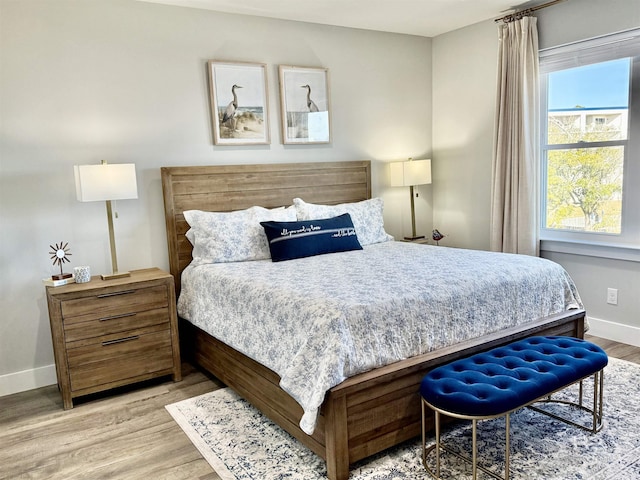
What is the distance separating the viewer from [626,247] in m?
3.67

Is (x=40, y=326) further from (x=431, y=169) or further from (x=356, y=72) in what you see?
(x=431, y=169)

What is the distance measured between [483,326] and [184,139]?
2527 millimetres

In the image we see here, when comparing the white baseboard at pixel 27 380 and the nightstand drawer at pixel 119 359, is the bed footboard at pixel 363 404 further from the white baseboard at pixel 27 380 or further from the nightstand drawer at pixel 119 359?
the white baseboard at pixel 27 380

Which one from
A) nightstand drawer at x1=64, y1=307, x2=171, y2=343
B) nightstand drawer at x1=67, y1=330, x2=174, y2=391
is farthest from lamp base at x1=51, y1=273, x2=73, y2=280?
nightstand drawer at x1=67, y1=330, x2=174, y2=391

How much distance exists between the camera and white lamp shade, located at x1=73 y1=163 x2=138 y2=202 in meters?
3.12

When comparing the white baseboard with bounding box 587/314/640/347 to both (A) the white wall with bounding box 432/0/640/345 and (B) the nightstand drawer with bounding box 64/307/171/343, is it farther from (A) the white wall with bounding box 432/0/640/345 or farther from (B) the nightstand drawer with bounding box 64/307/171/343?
(B) the nightstand drawer with bounding box 64/307/171/343

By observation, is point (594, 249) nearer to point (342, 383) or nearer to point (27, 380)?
point (342, 383)

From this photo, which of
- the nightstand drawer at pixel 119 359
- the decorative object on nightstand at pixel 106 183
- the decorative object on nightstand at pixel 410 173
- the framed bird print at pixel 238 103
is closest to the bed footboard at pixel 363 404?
the nightstand drawer at pixel 119 359

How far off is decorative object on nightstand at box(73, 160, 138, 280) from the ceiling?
1.32m

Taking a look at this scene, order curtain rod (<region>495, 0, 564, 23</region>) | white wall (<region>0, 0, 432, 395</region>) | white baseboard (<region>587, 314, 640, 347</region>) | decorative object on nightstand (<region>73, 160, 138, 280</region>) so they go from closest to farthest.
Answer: decorative object on nightstand (<region>73, 160, 138, 280</region>) → white wall (<region>0, 0, 432, 395</region>) → white baseboard (<region>587, 314, 640, 347</region>) → curtain rod (<region>495, 0, 564, 23</region>)

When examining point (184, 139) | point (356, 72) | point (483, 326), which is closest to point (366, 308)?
point (483, 326)

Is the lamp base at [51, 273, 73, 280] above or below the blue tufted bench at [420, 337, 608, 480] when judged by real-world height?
above

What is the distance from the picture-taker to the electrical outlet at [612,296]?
12.4 ft

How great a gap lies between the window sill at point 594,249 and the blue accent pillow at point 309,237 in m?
1.60
